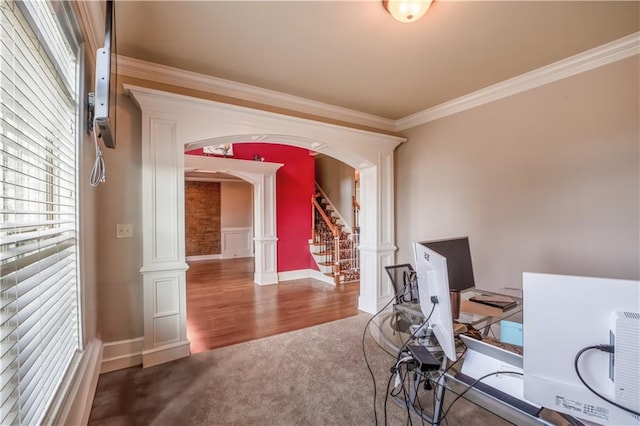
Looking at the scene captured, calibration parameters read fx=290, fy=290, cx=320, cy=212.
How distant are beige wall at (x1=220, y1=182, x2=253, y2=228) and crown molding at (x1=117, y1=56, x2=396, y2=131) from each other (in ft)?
19.2

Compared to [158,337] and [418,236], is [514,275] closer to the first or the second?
[418,236]

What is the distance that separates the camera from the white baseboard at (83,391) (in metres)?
1.36

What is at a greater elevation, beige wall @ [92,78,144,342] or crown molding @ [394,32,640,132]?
crown molding @ [394,32,640,132]

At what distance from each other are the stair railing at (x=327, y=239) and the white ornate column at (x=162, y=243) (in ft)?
11.0

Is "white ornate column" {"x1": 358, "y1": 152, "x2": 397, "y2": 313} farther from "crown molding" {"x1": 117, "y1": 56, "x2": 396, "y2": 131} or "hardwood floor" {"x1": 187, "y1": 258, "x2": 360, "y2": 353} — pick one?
"crown molding" {"x1": 117, "y1": 56, "x2": 396, "y2": 131}

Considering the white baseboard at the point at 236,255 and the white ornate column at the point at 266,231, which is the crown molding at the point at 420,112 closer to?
the white ornate column at the point at 266,231

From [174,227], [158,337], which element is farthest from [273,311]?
[174,227]

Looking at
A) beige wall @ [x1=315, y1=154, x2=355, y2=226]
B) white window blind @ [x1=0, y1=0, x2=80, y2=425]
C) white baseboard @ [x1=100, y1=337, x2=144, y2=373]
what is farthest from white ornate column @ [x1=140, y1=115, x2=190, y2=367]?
beige wall @ [x1=315, y1=154, x2=355, y2=226]

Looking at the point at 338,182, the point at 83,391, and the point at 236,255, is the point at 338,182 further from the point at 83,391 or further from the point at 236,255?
the point at 83,391

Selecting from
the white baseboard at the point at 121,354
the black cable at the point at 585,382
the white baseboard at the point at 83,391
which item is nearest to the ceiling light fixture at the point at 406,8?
the black cable at the point at 585,382

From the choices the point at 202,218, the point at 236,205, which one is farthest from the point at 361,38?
the point at 202,218

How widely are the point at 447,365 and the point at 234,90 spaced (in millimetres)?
3012

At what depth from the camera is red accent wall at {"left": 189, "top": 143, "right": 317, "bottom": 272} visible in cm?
586

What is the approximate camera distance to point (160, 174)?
2586 millimetres
